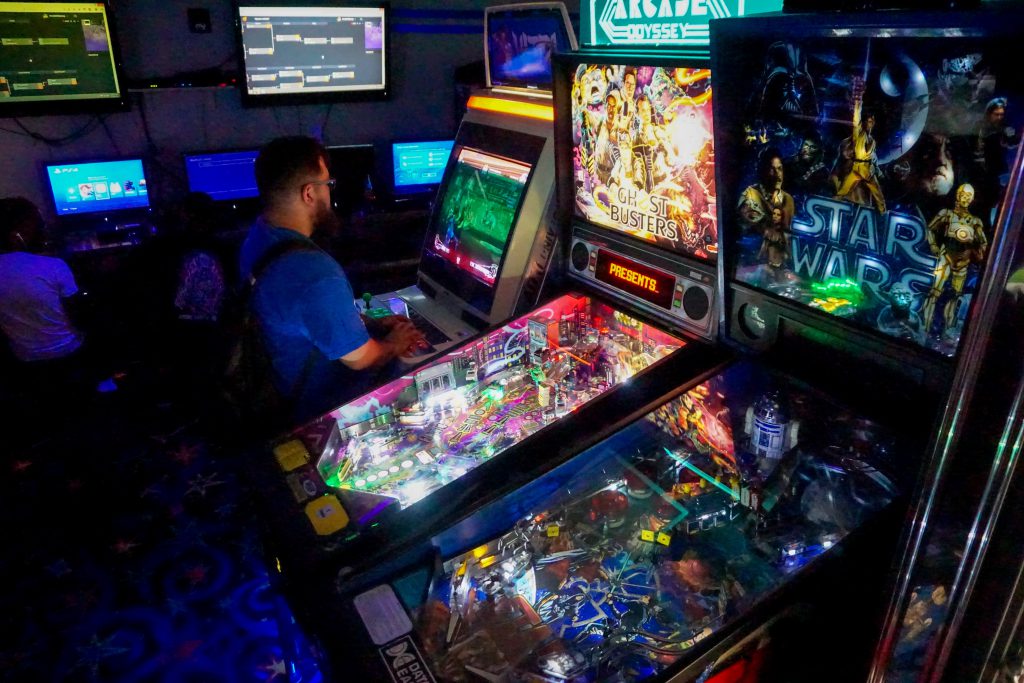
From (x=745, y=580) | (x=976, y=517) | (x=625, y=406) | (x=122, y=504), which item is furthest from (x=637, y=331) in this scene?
(x=122, y=504)

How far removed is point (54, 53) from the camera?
392 centimetres

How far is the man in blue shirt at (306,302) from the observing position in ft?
6.25

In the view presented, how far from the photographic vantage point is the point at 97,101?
4102 mm

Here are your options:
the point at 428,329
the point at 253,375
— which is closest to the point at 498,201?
the point at 428,329

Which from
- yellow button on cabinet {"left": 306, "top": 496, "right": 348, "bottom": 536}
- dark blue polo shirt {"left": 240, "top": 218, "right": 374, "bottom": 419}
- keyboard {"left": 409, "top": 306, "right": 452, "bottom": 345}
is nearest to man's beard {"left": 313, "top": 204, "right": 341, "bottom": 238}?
dark blue polo shirt {"left": 240, "top": 218, "right": 374, "bottom": 419}

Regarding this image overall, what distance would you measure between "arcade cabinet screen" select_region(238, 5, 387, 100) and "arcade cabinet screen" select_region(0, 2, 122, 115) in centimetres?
80

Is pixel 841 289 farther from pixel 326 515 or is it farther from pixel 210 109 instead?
pixel 210 109

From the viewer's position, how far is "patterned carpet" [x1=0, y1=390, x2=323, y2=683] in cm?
226

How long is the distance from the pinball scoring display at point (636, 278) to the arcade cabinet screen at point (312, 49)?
337 centimetres

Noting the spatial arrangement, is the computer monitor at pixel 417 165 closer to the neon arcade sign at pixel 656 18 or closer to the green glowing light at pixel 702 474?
the neon arcade sign at pixel 656 18

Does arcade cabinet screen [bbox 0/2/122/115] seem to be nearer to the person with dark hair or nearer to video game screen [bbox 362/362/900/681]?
video game screen [bbox 362/362/900/681]

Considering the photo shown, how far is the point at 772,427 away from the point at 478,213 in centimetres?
144

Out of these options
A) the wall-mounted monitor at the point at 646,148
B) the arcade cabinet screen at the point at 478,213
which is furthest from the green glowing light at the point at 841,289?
the arcade cabinet screen at the point at 478,213

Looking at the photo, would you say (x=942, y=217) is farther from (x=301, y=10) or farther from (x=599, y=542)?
(x=301, y=10)
